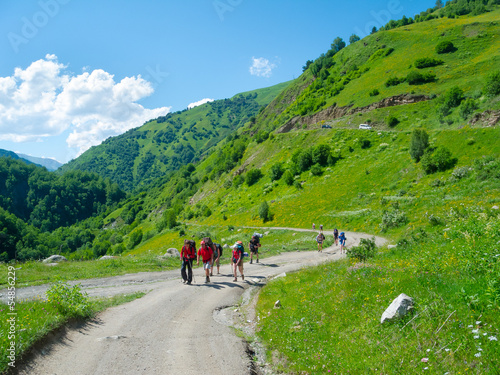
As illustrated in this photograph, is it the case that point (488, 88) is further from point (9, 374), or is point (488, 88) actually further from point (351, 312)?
point (9, 374)

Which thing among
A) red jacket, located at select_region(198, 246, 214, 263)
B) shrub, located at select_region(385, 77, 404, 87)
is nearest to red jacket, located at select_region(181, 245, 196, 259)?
red jacket, located at select_region(198, 246, 214, 263)

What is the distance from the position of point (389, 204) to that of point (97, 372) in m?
34.5

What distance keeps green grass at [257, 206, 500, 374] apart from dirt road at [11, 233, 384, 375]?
1502 mm

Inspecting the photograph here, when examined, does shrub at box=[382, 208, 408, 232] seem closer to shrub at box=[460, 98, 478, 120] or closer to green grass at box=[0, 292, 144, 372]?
green grass at box=[0, 292, 144, 372]

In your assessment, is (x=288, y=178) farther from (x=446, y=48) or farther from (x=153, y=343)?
(x=446, y=48)

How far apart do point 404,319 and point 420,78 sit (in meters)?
80.6

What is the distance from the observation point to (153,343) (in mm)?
7773

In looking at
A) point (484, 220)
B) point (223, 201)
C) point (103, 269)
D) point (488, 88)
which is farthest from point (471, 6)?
point (103, 269)

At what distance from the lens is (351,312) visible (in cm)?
780

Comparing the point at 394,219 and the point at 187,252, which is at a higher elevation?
the point at 187,252

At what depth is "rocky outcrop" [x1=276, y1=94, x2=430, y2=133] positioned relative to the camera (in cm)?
6562

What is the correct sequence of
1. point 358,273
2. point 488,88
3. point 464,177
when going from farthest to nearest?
point 488,88 < point 464,177 < point 358,273

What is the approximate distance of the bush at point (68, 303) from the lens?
8.54 metres

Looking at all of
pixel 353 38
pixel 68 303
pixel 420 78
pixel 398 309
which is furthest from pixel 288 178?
pixel 353 38
